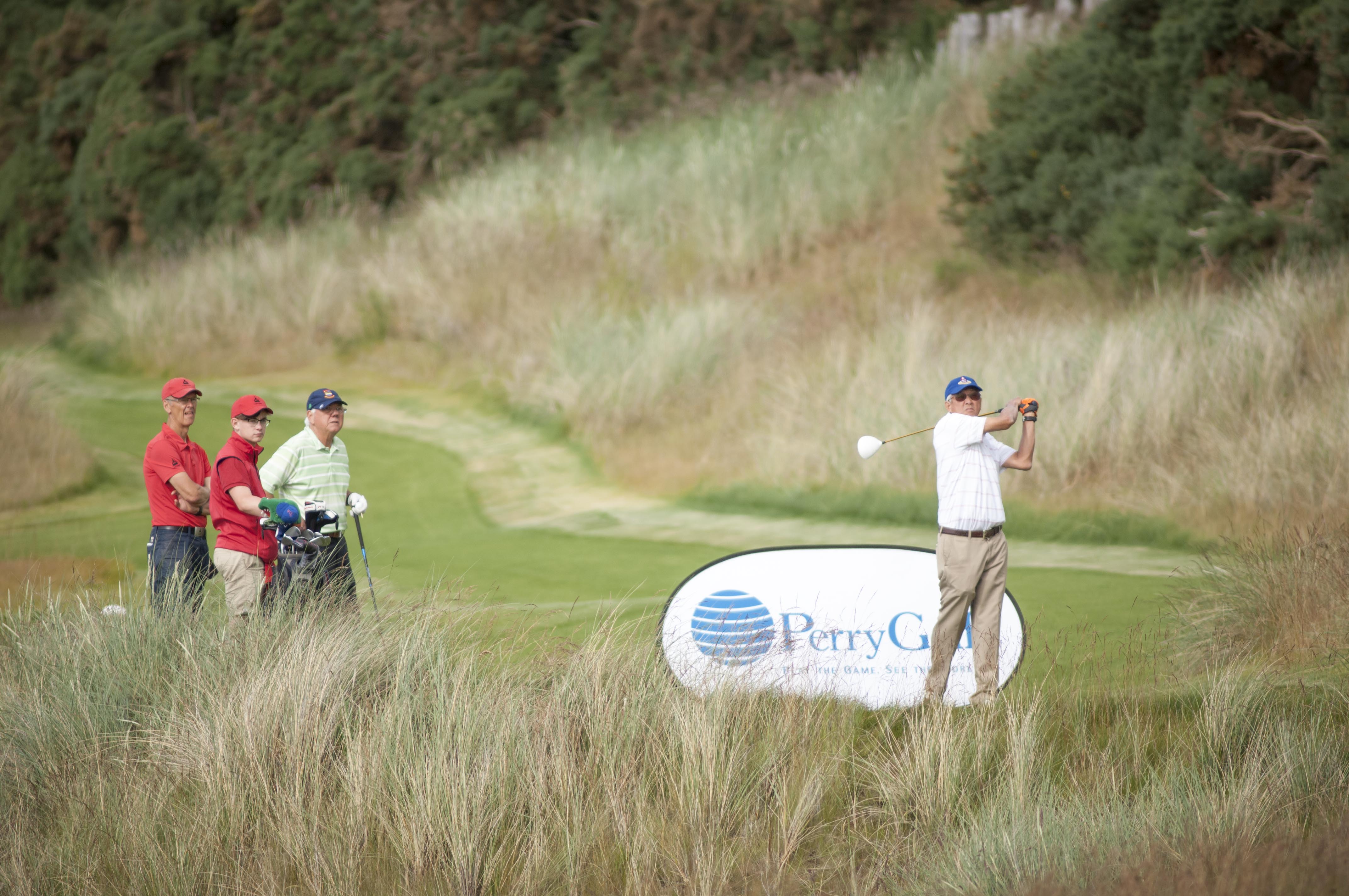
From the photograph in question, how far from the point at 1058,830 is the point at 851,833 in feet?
2.44

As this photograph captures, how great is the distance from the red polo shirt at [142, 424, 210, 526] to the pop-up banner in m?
2.57

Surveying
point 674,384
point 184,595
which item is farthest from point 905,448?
point 184,595

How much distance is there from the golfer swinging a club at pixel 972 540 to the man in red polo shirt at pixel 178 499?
3496mm

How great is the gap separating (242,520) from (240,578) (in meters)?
0.28

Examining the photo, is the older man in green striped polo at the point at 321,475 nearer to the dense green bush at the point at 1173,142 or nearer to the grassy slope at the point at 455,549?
the grassy slope at the point at 455,549

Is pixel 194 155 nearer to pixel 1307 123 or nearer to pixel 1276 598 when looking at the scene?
pixel 1307 123

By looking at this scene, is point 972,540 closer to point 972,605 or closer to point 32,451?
point 972,605

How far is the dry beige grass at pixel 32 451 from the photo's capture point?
35.3 feet

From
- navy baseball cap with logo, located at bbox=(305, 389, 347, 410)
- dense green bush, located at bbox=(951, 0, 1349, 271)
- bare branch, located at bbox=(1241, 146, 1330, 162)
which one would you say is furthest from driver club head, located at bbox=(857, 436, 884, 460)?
bare branch, located at bbox=(1241, 146, 1330, 162)

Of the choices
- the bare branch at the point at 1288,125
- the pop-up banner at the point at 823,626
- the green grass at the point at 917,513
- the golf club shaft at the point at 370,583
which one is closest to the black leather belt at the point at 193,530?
the golf club shaft at the point at 370,583

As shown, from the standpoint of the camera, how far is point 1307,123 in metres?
11.4

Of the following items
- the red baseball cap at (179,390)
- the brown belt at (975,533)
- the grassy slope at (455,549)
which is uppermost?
the red baseball cap at (179,390)

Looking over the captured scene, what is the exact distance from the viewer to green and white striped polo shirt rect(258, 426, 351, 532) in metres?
6.07

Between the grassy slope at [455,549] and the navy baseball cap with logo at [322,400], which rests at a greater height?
the navy baseball cap with logo at [322,400]
